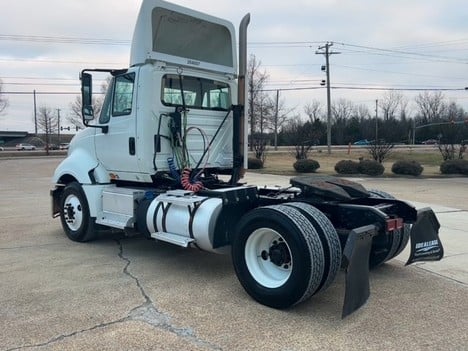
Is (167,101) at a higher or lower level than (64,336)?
higher

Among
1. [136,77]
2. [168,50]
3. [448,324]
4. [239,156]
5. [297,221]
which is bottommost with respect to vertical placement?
[448,324]

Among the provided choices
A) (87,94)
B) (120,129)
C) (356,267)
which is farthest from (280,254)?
A: (87,94)

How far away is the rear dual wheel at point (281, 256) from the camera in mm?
4254

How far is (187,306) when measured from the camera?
460 cm

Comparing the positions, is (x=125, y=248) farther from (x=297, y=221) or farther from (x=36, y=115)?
(x=36, y=115)

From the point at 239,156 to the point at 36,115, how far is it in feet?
281

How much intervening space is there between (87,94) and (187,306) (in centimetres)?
340

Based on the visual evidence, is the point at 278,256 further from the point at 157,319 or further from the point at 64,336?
the point at 64,336

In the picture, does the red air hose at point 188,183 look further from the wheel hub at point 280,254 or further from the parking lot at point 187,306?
the wheel hub at point 280,254

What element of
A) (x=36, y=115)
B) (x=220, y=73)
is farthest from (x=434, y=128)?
(x=220, y=73)

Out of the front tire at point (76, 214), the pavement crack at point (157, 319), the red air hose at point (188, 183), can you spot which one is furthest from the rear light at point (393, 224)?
the front tire at point (76, 214)

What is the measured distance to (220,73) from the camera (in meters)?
7.16

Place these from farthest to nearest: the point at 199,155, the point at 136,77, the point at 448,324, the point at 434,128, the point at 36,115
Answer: the point at 434,128, the point at 36,115, the point at 199,155, the point at 136,77, the point at 448,324

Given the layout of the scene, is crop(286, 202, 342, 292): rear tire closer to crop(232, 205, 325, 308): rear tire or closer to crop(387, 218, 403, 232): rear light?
crop(232, 205, 325, 308): rear tire
